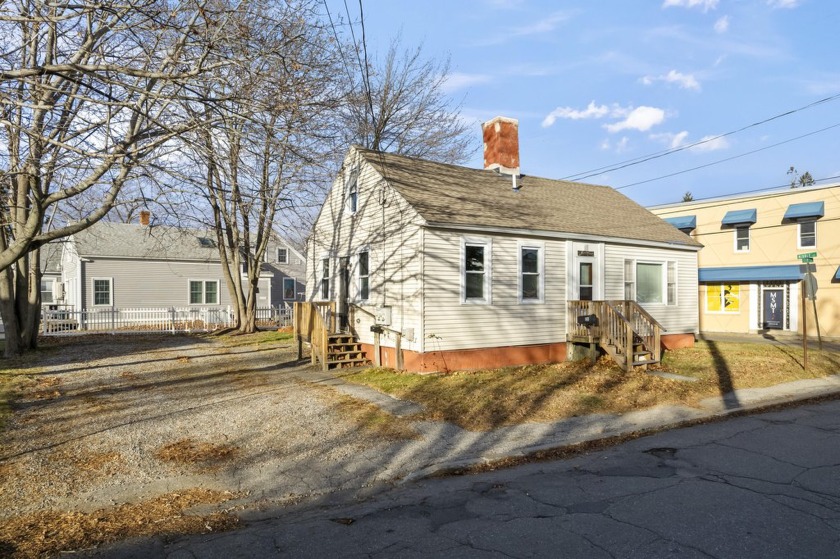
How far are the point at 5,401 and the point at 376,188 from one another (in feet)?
30.5

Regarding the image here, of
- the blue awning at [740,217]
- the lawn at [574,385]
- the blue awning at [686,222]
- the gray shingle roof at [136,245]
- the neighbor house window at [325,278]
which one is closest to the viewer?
the lawn at [574,385]

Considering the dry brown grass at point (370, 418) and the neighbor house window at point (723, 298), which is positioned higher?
the neighbor house window at point (723, 298)

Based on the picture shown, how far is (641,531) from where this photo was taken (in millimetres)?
4875

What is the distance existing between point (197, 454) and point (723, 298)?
2700cm

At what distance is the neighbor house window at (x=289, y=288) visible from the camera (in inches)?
1516

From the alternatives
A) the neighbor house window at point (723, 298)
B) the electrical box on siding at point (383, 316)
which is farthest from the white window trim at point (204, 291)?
the neighbor house window at point (723, 298)

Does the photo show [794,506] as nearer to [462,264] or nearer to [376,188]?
[462,264]

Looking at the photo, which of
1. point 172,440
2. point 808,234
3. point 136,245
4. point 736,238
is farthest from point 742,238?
point 136,245

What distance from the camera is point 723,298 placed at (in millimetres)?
28000

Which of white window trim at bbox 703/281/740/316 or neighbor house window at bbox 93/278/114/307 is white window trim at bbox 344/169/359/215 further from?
white window trim at bbox 703/281/740/316

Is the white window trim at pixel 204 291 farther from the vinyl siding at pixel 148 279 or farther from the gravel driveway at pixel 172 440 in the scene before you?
the gravel driveway at pixel 172 440

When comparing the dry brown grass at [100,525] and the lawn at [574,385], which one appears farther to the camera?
the lawn at [574,385]

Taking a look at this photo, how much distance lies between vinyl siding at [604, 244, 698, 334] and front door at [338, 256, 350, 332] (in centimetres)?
739

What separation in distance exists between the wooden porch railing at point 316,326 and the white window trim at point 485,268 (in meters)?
3.66
